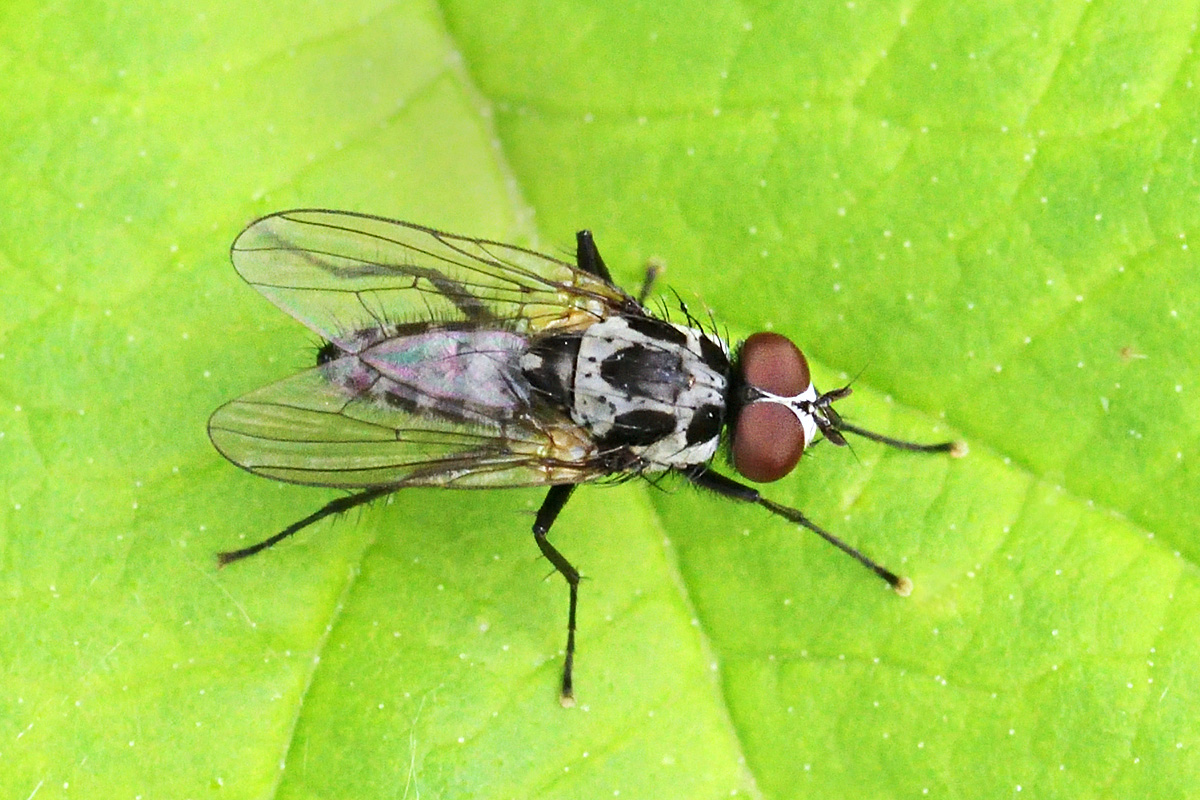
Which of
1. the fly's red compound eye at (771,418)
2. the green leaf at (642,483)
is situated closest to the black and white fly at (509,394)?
the fly's red compound eye at (771,418)

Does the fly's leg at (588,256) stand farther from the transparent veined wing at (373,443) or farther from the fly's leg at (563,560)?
the fly's leg at (563,560)

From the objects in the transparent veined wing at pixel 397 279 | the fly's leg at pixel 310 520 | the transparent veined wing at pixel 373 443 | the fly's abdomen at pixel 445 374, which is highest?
the transparent veined wing at pixel 397 279

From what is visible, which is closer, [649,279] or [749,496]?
[749,496]

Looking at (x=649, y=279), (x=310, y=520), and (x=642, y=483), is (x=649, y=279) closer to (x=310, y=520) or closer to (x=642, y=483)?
(x=642, y=483)

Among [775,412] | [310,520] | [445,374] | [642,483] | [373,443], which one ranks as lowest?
[310,520]

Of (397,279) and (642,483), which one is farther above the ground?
(397,279)

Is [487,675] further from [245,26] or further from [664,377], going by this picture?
[245,26]

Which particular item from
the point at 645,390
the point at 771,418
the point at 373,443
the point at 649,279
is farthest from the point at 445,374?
the point at 771,418
